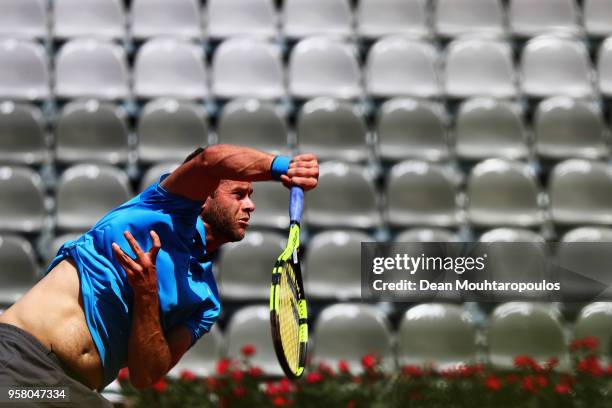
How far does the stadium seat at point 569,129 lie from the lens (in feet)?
18.3

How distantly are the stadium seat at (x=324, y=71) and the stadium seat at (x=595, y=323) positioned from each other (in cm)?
192

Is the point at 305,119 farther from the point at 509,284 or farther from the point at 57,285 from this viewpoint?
the point at 57,285

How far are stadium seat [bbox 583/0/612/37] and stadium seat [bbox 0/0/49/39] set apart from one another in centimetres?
349

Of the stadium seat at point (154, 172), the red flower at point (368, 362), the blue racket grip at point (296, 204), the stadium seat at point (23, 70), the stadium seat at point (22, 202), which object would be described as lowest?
the red flower at point (368, 362)

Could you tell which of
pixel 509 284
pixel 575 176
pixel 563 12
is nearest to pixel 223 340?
pixel 509 284

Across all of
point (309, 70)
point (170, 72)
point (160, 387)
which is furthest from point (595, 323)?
point (170, 72)

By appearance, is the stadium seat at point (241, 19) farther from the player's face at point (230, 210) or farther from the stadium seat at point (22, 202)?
the player's face at point (230, 210)

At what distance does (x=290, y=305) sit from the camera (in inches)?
93.8

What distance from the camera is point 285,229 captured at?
502 cm

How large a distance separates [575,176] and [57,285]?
11.8ft

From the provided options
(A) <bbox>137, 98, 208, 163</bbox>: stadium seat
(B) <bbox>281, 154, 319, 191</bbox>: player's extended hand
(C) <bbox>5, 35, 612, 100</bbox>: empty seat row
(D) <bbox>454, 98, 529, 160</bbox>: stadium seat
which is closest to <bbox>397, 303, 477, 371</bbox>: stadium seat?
(D) <bbox>454, 98, 529, 160</bbox>: stadium seat

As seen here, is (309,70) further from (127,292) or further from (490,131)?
(127,292)

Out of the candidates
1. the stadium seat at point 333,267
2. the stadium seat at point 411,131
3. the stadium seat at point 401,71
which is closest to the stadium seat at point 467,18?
the stadium seat at point 401,71

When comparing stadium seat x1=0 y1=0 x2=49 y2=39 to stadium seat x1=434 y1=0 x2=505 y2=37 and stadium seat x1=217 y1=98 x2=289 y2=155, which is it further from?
stadium seat x1=434 y1=0 x2=505 y2=37
